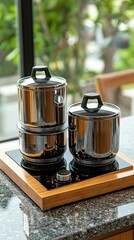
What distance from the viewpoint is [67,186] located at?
1.19 m

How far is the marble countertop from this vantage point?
1061 mm

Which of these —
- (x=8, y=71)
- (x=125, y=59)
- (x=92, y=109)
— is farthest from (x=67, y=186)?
(x=125, y=59)

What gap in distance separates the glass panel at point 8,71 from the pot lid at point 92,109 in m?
1.53

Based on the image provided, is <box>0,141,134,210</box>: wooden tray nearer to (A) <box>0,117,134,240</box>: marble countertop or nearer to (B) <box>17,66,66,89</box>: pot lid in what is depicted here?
(A) <box>0,117,134,240</box>: marble countertop

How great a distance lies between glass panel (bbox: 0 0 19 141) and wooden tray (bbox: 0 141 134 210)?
1509 millimetres

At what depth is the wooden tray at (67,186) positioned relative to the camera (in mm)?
1149

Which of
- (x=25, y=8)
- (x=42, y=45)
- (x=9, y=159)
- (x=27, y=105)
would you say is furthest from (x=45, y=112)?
(x=42, y=45)

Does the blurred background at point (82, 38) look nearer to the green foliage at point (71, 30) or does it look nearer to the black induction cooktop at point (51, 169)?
the green foliage at point (71, 30)

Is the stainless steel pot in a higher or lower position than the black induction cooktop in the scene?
higher

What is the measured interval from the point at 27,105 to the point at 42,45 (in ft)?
6.73

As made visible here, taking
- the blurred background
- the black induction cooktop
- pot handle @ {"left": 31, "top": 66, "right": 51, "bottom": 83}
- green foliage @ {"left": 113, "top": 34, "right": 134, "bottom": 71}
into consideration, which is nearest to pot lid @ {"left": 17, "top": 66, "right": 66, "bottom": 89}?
pot handle @ {"left": 31, "top": 66, "right": 51, "bottom": 83}

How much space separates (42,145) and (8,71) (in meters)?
1.60

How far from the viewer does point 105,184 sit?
121cm

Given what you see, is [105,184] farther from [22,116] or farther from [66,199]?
[22,116]
